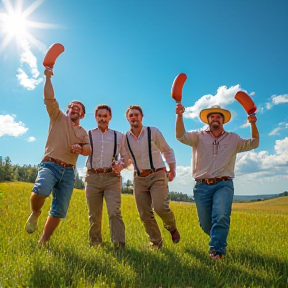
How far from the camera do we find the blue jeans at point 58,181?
566 centimetres

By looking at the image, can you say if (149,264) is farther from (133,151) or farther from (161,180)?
(133,151)

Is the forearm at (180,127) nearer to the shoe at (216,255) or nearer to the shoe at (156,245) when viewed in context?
the shoe at (216,255)

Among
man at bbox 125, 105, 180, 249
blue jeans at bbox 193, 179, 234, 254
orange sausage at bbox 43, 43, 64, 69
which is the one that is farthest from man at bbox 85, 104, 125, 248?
blue jeans at bbox 193, 179, 234, 254

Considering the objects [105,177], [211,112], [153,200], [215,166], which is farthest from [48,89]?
[215,166]

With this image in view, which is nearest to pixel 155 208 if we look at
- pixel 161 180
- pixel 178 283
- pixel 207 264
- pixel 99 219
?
pixel 161 180

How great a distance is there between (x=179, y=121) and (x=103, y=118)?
1540 mm

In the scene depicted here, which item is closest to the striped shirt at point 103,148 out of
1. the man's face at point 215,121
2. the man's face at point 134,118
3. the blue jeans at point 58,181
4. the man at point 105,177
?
the man at point 105,177

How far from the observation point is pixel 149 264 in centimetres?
505

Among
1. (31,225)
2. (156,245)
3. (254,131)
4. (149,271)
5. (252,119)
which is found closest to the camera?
(149,271)

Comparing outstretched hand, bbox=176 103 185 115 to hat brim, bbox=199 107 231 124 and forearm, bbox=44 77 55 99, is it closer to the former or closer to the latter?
hat brim, bbox=199 107 231 124

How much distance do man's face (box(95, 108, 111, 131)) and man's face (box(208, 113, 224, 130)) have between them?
1.96 meters

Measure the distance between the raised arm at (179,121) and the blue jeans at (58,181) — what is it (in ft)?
6.54

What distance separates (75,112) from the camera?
20.7 feet

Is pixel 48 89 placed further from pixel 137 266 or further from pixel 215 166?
pixel 137 266
